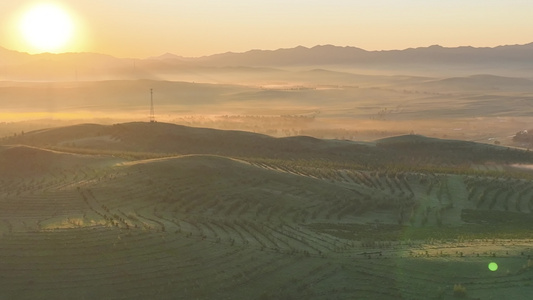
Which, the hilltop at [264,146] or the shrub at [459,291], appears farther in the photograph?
the hilltop at [264,146]

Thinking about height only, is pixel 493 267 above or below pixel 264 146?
above

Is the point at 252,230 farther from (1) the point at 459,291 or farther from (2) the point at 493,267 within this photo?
(1) the point at 459,291

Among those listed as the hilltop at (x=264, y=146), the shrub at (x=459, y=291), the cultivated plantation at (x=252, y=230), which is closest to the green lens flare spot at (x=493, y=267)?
the cultivated plantation at (x=252, y=230)

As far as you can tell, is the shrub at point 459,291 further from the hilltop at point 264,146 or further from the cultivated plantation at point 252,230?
the hilltop at point 264,146

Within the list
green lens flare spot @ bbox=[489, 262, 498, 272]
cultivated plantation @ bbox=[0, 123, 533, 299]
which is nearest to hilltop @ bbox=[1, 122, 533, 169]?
cultivated plantation @ bbox=[0, 123, 533, 299]

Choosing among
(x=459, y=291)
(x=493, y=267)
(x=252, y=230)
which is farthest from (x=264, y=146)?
(x=459, y=291)

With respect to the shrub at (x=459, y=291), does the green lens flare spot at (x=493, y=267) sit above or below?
above

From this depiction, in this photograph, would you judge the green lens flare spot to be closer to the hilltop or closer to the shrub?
the shrub

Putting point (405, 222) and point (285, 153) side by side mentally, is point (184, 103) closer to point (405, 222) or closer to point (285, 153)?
point (285, 153)
